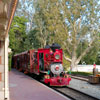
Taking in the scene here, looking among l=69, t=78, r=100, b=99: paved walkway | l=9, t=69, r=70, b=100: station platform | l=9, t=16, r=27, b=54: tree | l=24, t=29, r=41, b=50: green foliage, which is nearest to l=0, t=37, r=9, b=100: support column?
l=9, t=69, r=70, b=100: station platform

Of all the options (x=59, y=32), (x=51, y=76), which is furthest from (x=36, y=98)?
(x=59, y=32)

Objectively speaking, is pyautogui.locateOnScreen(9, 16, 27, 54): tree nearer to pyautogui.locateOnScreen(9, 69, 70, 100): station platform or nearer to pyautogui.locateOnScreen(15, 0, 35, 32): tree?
pyautogui.locateOnScreen(15, 0, 35, 32): tree

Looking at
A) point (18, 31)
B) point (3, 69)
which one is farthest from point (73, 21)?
point (3, 69)

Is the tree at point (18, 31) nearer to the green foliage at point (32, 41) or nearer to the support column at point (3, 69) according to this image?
the green foliage at point (32, 41)

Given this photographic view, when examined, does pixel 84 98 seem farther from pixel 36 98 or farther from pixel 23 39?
pixel 23 39

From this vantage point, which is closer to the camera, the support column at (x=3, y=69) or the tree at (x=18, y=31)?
the support column at (x=3, y=69)

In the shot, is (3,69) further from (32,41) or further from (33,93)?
(32,41)

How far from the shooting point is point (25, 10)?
149 feet

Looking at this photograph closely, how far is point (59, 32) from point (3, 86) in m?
21.9

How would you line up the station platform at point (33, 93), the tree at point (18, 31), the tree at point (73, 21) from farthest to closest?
1. the tree at point (18, 31)
2. the tree at point (73, 21)
3. the station platform at point (33, 93)

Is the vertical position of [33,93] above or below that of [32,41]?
below

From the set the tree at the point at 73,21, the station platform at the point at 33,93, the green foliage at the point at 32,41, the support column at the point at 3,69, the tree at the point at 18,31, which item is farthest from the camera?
the green foliage at the point at 32,41

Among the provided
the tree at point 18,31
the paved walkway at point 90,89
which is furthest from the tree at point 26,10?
the paved walkway at point 90,89

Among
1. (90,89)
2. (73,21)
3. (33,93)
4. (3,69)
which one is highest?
(73,21)
